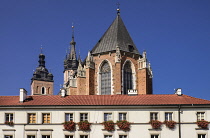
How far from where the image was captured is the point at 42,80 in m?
140

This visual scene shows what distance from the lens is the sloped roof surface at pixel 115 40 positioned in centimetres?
6816

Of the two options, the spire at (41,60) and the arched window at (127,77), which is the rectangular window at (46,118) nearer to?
the arched window at (127,77)

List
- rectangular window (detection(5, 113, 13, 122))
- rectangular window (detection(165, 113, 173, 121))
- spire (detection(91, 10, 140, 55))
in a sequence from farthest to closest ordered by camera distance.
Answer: spire (detection(91, 10, 140, 55)) → rectangular window (detection(5, 113, 13, 122)) → rectangular window (detection(165, 113, 173, 121))

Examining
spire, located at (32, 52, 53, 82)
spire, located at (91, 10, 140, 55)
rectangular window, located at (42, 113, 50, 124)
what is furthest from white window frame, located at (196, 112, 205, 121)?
spire, located at (32, 52, 53, 82)

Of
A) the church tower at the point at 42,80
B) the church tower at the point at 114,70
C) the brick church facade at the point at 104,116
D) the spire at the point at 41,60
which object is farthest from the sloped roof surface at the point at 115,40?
the spire at the point at 41,60

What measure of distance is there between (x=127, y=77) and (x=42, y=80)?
260 ft

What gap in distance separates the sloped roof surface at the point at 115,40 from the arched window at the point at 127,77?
3048mm

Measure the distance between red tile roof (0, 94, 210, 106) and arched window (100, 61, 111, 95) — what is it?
20.7m

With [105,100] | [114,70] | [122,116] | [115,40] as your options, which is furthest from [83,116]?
[115,40]

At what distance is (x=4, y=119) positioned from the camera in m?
42.5

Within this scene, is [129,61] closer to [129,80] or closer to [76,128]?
[129,80]

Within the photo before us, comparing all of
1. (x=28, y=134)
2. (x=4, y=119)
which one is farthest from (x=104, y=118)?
(x=4, y=119)

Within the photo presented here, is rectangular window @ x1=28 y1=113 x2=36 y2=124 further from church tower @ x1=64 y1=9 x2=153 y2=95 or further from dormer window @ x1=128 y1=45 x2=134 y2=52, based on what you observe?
dormer window @ x1=128 y1=45 x2=134 y2=52

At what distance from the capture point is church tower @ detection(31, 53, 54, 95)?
139 m
